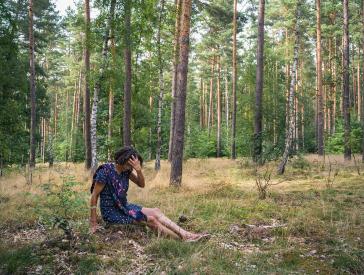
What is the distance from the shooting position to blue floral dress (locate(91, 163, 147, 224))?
5.80 meters

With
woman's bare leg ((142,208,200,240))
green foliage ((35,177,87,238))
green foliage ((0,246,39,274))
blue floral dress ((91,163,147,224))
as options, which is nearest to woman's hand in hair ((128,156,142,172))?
blue floral dress ((91,163,147,224))

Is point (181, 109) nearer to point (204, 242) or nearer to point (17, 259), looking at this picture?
point (204, 242)

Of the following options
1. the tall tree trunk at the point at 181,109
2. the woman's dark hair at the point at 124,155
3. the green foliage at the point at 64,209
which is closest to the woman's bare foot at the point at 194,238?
the woman's dark hair at the point at 124,155

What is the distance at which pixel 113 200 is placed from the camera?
5859 mm

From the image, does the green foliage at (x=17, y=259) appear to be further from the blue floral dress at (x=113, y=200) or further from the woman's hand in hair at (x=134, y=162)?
the woman's hand in hair at (x=134, y=162)

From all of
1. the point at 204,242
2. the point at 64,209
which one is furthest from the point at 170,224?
the point at 64,209

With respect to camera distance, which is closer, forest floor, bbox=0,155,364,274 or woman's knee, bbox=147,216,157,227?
forest floor, bbox=0,155,364,274

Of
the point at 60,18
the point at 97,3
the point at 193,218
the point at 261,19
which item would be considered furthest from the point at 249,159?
the point at 60,18

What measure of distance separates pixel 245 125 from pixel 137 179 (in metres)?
19.8

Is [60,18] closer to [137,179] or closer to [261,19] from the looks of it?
[261,19]

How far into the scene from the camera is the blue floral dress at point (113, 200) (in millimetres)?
5801

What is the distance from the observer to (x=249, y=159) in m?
21.2

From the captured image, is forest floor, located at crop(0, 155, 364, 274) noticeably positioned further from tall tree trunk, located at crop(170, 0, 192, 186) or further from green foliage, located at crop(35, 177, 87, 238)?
tall tree trunk, located at crop(170, 0, 192, 186)

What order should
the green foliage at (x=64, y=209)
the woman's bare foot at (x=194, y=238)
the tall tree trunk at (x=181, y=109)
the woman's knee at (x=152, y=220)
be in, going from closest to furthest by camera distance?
the green foliage at (x=64, y=209), the woman's bare foot at (x=194, y=238), the woman's knee at (x=152, y=220), the tall tree trunk at (x=181, y=109)
